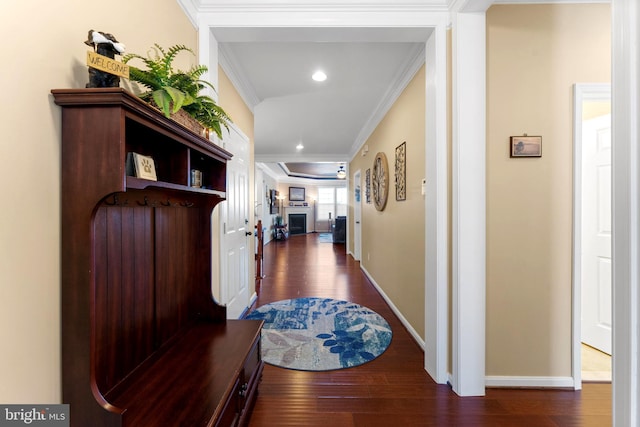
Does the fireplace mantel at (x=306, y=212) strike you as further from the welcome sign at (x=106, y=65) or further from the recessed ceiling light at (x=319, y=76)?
the welcome sign at (x=106, y=65)

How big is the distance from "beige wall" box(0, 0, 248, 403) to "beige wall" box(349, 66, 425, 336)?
2184mm

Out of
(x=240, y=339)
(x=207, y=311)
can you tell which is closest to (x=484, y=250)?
(x=240, y=339)

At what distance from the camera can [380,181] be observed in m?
3.74

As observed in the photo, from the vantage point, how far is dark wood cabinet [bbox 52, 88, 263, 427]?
80cm

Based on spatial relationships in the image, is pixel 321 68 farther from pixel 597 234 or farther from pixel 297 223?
pixel 297 223

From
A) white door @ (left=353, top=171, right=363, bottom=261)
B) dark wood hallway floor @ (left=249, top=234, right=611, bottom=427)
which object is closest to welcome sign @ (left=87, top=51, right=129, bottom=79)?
dark wood hallway floor @ (left=249, top=234, right=611, bottom=427)

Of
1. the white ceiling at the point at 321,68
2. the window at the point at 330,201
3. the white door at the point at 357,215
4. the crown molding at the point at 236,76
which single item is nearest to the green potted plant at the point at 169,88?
the white ceiling at the point at 321,68

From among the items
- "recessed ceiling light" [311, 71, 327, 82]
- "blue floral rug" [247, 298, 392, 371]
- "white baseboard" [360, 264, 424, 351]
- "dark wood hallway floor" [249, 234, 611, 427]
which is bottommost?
"dark wood hallway floor" [249, 234, 611, 427]

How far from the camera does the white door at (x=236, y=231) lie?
2396 millimetres

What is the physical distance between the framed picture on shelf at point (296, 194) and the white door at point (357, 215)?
6.13 m

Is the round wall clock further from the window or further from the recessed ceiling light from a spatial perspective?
the window

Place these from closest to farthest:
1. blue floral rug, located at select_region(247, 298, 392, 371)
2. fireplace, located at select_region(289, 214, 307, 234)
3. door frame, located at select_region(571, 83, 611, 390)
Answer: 1. door frame, located at select_region(571, 83, 611, 390)
2. blue floral rug, located at select_region(247, 298, 392, 371)
3. fireplace, located at select_region(289, 214, 307, 234)

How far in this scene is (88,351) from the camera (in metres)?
0.81

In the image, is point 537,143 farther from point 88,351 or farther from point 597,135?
point 88,351
